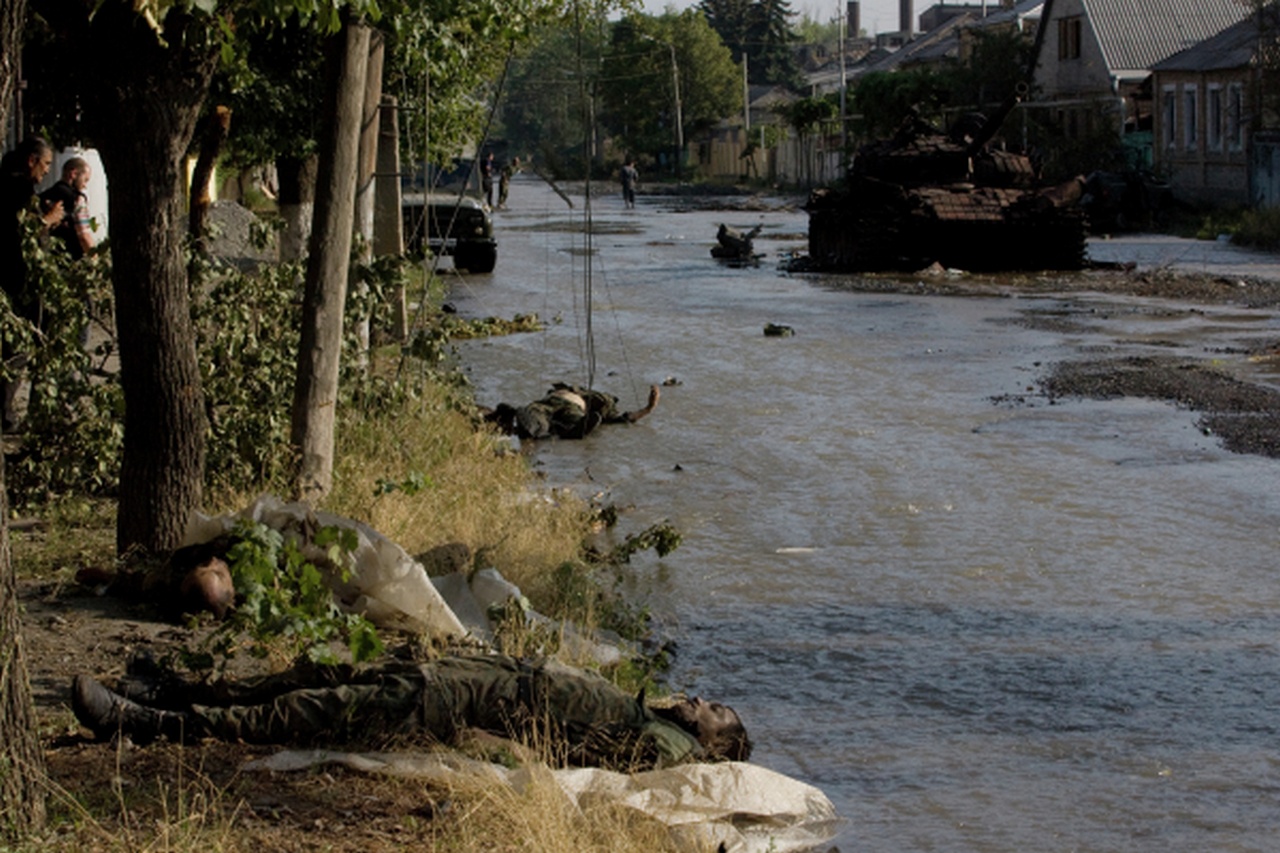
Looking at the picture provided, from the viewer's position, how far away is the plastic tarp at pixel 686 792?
4.88 m

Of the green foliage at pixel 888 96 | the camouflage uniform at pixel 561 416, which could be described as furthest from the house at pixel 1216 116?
the camouflage uniform at pixel 561 416

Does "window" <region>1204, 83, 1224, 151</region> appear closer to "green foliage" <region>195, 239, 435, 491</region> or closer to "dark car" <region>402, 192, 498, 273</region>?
"dark car" <region>402, 192, 498, 273</region>

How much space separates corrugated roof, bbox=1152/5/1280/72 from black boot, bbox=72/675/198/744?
121ft

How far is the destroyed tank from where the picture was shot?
27969 millimetres

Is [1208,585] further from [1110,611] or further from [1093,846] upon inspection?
[1093,846]

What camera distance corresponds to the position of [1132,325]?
1956cm

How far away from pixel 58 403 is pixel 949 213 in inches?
840

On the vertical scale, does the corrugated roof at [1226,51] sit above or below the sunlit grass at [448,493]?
above

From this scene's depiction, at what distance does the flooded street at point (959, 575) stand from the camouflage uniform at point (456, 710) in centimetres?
74

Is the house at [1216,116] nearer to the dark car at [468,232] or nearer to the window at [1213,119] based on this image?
the window at [1213,119]

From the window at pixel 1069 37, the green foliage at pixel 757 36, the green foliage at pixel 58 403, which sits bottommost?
the green foliage at pixel 58 403

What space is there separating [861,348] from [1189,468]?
279 inches

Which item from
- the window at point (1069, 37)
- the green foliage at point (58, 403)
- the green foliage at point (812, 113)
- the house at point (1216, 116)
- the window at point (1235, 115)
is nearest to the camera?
the green foliage at point (58, 403)

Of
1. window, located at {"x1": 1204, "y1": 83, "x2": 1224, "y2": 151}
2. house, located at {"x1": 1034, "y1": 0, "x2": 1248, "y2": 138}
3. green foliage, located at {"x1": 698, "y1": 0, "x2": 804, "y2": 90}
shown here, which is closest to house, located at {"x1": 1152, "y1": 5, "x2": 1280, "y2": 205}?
window, located at {"x1": 1204, "y1": 83, "x2": 1224, "y2": 151}
